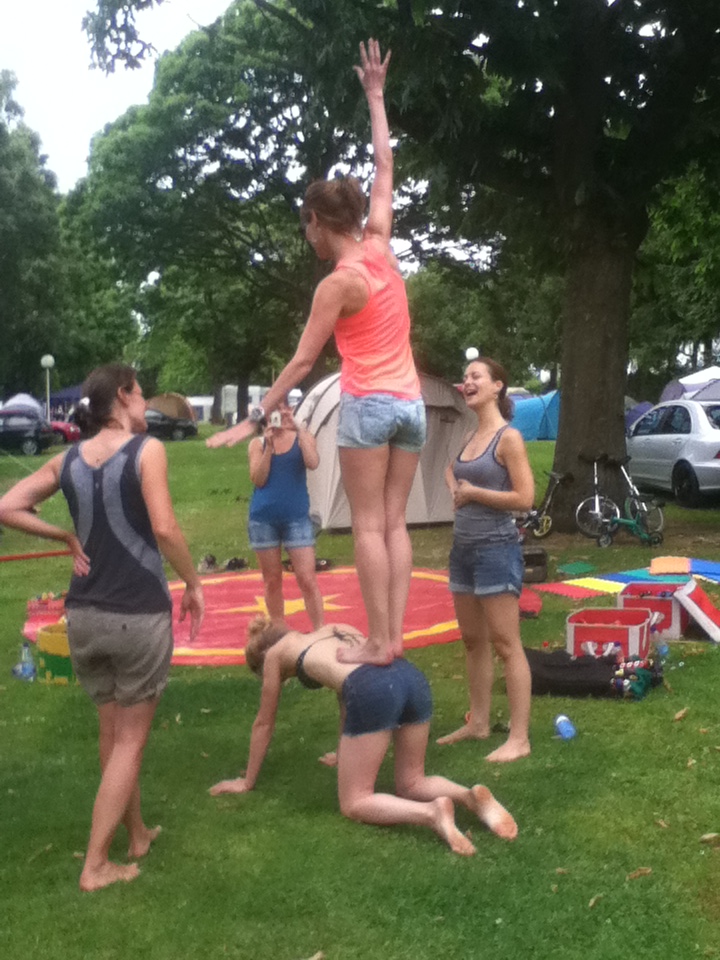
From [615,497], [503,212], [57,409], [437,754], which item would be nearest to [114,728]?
[437,754]

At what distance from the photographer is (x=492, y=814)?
13.8 ft

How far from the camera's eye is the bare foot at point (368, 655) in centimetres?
442

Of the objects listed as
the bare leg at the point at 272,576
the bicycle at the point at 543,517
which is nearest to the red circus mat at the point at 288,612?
the bare leg at the point at 272,576

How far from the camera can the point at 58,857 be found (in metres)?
4.27

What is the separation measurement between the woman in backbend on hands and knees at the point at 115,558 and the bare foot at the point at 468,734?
6.39ft

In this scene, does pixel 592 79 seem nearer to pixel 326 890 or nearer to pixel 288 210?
pixel 326 890

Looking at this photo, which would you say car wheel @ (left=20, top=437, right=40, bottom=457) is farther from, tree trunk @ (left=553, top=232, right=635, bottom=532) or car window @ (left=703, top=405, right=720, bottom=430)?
tree trunk @ (left=553, top=232, right=635, bottom=532)

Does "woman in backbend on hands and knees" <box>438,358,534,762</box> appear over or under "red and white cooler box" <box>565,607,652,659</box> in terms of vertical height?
over

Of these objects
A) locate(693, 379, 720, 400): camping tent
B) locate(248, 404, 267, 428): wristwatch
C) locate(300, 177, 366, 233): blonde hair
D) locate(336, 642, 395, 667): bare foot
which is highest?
locate(300, 177, 366, 233): blonde hair

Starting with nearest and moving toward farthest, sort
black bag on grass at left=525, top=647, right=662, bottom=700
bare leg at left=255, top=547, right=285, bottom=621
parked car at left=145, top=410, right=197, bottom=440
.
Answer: black bag on grass at left=525, top=647, right=662, bottom=700, bare leg at left=255, top=547, right=285, bottom=621, parked car at left=145, top=410, right=197, bottom=440

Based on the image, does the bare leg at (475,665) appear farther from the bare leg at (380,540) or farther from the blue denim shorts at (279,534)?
the blue denim shorts at (279,534)

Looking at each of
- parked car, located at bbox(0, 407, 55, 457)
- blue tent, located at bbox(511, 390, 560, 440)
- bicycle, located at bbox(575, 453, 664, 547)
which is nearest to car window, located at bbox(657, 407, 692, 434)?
bicycle, located at bbox(575, 453, 664, 547)

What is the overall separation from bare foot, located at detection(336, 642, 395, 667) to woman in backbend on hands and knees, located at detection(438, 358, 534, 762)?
764 mm

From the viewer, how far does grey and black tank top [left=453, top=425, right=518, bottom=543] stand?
5.06 metres
